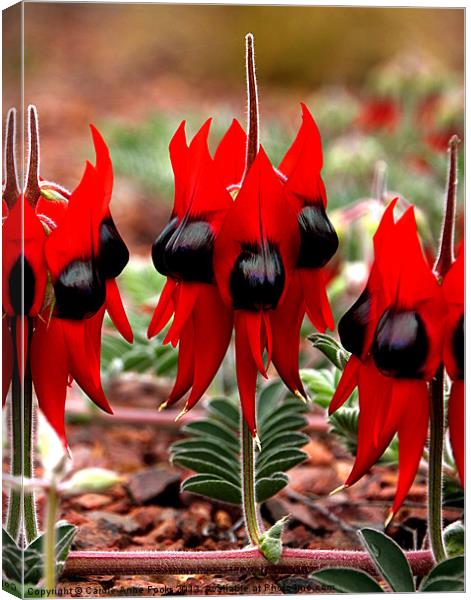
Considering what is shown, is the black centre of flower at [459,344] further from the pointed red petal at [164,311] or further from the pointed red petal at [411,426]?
the pointed red petal at [164,311]

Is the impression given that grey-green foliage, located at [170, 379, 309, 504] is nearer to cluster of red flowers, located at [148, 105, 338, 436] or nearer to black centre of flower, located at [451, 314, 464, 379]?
cluster of red flowers, located at [148, 105, 338, 436]

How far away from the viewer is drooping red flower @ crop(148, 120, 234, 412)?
1.42 metres

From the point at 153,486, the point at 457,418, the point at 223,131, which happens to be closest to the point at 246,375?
the point at 457,418

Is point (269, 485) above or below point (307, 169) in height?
below

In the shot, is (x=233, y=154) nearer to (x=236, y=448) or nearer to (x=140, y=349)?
(x=236, y=448)

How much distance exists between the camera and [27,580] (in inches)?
57.8

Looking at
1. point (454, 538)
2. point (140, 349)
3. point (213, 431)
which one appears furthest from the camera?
point (140, 349)

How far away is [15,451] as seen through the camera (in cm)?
149

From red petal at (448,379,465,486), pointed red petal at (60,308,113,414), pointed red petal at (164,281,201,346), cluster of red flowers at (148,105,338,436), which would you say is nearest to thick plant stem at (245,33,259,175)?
cluster of red flowers at (148,105,338,436)

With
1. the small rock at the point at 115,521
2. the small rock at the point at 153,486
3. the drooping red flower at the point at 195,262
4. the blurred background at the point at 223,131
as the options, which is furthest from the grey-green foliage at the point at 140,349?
the drooping red flower at the point at 195,262

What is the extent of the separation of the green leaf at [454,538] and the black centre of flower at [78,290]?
56 cm

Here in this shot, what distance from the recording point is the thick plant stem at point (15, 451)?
58.2 inches

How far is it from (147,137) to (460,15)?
1754mm

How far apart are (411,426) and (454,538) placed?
25cm
